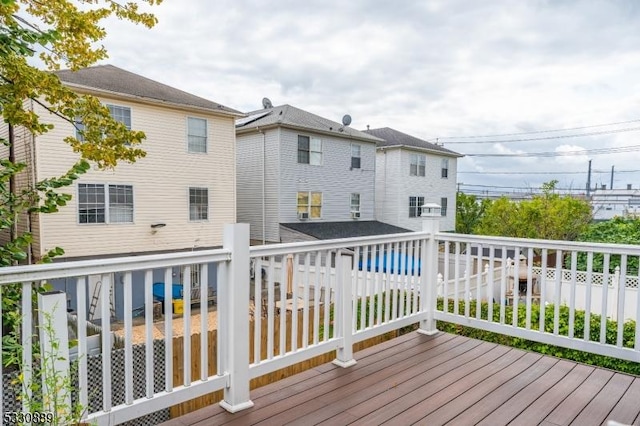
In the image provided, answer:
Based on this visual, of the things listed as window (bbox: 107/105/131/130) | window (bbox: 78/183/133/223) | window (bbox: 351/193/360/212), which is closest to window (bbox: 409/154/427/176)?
window (bbox: 351/193/360/212)

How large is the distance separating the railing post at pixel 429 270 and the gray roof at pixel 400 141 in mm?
14766

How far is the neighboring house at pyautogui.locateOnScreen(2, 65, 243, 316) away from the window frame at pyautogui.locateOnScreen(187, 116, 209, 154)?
0.10 feet

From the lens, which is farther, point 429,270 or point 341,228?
point 341,228

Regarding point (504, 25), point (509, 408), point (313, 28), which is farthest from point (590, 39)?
point (509, 408)

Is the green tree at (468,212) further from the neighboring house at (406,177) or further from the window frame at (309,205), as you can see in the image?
the window frame at (309,205)

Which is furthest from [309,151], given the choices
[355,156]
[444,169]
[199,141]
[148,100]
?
[444,169]

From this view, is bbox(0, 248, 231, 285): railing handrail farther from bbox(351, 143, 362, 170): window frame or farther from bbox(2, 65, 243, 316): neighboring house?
bbox(351, 143, 362, 170): window frame

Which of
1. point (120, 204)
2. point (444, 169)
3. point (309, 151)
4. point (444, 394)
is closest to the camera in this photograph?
point (444, 394)

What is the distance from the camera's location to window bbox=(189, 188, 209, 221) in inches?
491

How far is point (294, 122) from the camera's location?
14453mm

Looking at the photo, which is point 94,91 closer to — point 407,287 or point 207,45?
point 207,45

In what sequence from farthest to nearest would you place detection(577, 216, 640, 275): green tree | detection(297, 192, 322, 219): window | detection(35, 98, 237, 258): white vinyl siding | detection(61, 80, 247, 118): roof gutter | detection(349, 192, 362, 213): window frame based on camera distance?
detection(349, 192, 362, 213): window frame
detection(297, 192, 322, 219): window
detection(577, 216, 640, 275): green tree
detection(35, 98, 237, 258): white vinyl siding
detection(61, 80, 247, 118): roof gutter

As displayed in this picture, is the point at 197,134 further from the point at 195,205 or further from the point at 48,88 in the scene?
the point at 48,88

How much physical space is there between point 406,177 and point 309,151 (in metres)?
5.65
